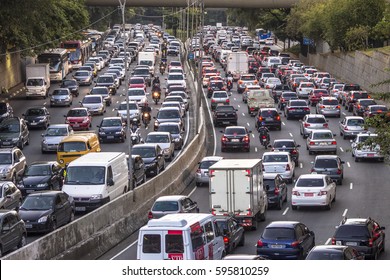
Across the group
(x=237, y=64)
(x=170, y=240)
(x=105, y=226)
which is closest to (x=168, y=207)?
(x=105, y=226)

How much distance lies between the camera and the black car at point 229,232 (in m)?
35.2

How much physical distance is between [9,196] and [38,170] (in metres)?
5.87

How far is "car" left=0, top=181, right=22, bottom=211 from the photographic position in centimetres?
4150

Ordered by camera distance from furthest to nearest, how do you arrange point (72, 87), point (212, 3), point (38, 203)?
point (212, 3)
point (72, 87)
point (38, 203)

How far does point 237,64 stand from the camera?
356 ft

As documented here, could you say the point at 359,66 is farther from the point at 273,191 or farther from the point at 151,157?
the point at 273,191

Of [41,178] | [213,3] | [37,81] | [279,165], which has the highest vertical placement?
[213,3]

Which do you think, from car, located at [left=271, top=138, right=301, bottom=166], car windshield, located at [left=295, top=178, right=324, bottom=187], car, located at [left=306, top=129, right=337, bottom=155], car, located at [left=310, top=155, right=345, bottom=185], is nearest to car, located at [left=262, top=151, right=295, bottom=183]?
car, located at [left=310, top=155, right=345, bottom=185]

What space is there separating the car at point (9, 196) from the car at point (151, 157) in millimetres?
11041

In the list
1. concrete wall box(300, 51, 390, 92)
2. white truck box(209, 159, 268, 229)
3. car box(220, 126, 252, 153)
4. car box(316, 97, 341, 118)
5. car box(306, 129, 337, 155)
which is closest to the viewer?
white truck box(209, 159, 268, 229)

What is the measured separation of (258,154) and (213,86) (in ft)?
106

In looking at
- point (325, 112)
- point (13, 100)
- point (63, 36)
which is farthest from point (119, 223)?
point (63, 36)

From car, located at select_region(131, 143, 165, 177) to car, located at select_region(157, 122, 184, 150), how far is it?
8051mm

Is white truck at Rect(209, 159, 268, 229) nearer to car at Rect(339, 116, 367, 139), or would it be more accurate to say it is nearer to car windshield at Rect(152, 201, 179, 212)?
car windshield at Rect(152, 201, 179, 212)
